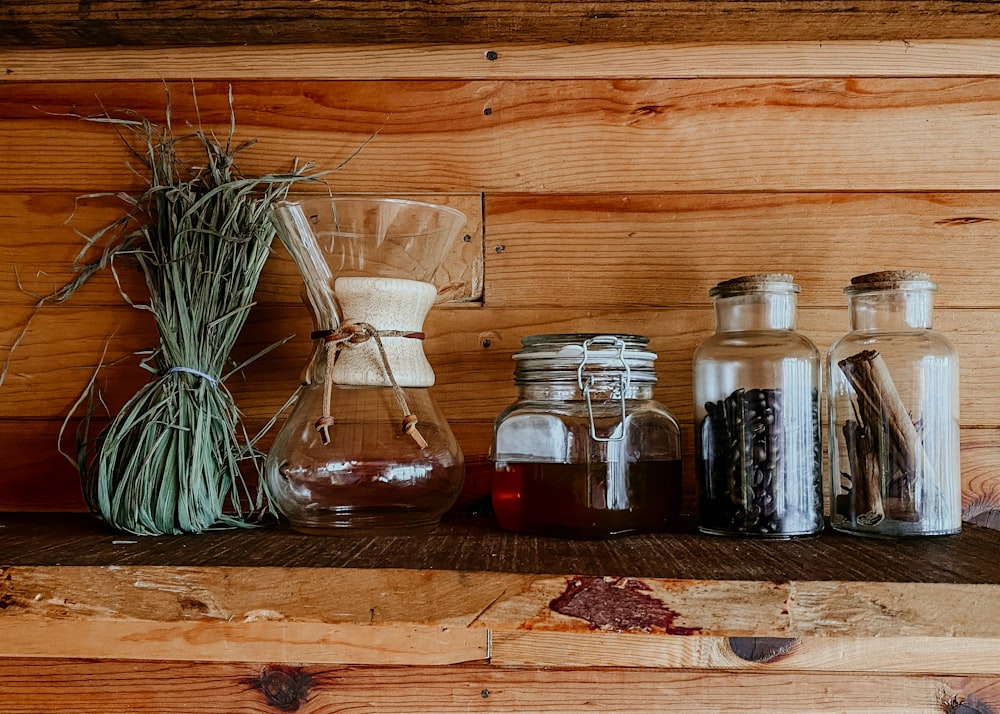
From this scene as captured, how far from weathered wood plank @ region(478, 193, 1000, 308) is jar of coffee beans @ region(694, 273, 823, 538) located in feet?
0.39

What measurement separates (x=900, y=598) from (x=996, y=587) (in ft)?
0.18

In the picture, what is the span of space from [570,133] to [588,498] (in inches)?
14.3

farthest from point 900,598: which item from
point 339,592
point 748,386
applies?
point 339,592

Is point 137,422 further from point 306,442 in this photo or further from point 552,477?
point 552,477

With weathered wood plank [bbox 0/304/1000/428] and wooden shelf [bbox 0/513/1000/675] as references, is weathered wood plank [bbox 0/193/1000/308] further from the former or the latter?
wooden shelf [bbox 0/513/1000/675]

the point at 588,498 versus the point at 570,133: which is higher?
the point at 570,133

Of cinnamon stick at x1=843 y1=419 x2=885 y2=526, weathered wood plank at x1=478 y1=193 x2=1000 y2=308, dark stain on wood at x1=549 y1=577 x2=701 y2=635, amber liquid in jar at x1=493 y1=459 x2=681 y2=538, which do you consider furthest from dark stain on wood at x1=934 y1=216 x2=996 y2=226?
dark stain on wood at x1=549 y1=577 x2=701 y2=635

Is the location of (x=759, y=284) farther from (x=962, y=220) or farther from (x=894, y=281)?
(x=962, y=220)

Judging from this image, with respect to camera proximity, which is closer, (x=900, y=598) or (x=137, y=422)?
(x=900, y=598)

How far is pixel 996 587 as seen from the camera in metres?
0.48

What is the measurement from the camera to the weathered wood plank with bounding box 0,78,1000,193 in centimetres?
78

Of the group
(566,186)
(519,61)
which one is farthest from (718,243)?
(519,61)

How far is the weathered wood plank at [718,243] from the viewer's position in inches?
30.3

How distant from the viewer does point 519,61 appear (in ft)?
2.59
